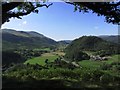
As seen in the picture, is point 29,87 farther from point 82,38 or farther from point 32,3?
point 82,38

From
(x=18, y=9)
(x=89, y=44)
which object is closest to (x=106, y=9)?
(x=18, y=9)

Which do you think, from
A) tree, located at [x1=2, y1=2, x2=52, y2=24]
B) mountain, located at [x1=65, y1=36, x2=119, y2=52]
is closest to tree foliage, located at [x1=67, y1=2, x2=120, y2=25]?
tree, located at [x1=2, y1=2, x2=52, y2=24]

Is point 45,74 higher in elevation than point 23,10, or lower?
lower

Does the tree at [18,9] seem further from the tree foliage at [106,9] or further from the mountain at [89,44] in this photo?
the mountain at [89,44]

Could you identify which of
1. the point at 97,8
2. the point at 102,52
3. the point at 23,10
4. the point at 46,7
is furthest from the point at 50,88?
the point at 102,52

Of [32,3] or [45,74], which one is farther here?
[32,3]

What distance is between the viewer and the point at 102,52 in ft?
484

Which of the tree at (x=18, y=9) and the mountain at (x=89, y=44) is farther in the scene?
the mountain at (x=89, y=44)

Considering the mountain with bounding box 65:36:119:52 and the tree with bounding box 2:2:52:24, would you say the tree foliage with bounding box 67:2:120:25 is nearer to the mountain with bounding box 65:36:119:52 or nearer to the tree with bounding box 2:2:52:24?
the tree with bounding box 2:2:52:24

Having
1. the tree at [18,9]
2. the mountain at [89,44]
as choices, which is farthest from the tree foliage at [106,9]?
the mountain at [89,44]

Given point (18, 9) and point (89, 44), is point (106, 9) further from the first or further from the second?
point (89, 44)

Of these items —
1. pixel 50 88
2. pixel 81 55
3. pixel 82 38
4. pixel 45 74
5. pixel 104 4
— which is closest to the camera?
pixel 50 88

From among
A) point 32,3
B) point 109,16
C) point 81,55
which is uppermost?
point 32,3

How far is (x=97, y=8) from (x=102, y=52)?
13056cm
